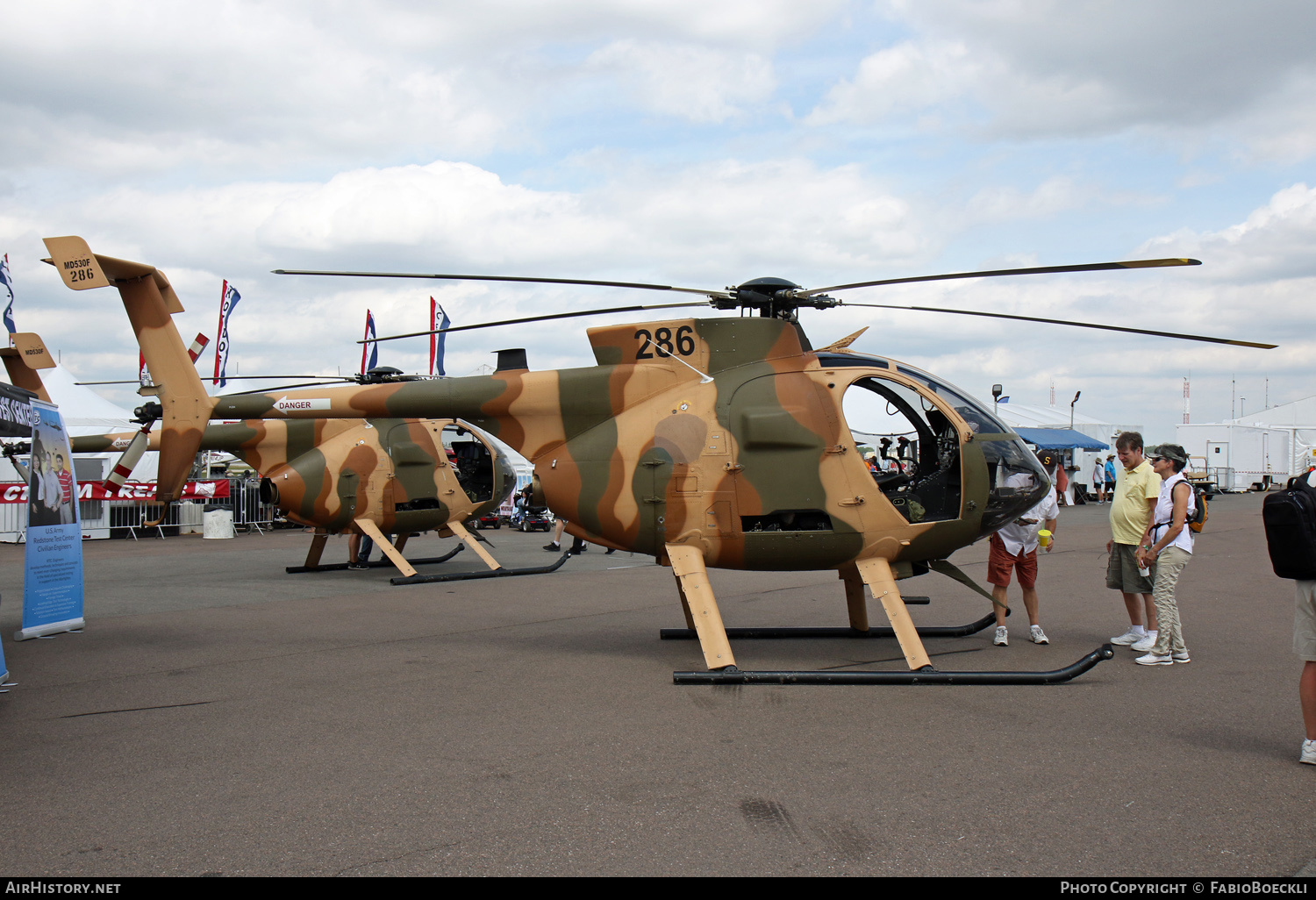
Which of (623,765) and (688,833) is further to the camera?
(623,765)

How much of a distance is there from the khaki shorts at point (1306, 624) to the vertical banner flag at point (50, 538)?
1013cm

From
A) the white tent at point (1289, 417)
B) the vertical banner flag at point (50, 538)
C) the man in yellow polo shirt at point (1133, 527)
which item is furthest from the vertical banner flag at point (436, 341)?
the white tent at point (1289, 417)

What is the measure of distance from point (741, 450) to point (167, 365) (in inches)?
226

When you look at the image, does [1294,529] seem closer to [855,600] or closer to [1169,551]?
[1169,551]

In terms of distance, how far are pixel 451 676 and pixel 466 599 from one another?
4845 mm

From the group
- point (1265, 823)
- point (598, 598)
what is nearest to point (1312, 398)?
point (598, 598)

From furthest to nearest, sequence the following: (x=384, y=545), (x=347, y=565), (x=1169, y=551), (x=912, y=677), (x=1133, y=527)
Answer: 1. (x=347, y=565)
2. (x=384, y=545)
3. (x=1133, y=527)
4. (x=1169, y=551)
5. (x=912, y=677)

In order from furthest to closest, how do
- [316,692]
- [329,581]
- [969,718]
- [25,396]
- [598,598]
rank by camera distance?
1. [329,581]
2. [598,598]
3. [25,396]
4. [316,692]
5. [969,718]

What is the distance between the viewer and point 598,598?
12180mm

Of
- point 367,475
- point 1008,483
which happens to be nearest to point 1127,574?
point 1008,483

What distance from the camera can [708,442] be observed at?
798 centimetres

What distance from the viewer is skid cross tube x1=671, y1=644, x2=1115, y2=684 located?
22.5 ft

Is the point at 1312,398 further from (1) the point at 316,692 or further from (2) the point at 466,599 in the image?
(1) the point at 316,692

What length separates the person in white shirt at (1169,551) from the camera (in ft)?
25.1
